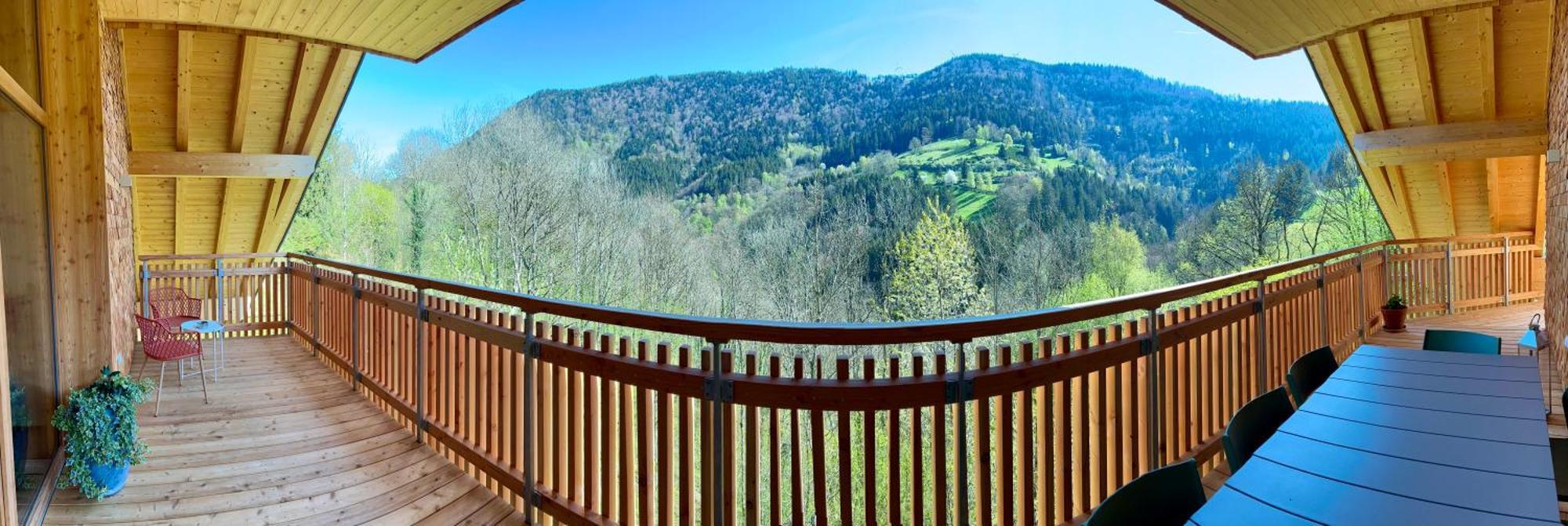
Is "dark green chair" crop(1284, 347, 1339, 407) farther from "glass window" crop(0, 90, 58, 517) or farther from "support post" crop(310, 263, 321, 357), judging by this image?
"support post" crop(310, 263, 321, 357)

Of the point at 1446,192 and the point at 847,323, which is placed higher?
the point at 1446,192

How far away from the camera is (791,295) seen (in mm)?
26266

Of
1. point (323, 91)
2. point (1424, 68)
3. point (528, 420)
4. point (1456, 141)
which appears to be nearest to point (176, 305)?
point (323, 91)

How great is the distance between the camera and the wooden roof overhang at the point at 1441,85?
19.2 ft

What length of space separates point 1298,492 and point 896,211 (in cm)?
3294

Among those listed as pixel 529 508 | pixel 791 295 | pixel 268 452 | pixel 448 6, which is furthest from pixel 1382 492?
pixel 791 295

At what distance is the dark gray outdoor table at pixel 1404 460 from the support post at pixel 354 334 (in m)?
5.45

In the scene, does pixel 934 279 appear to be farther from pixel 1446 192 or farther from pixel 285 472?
pixel 285 472

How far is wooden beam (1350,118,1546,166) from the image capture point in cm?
790

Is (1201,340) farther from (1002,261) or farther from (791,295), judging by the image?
(1002,261)

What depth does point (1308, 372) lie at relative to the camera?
288 centimetres

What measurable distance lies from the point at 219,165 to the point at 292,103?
1283 millimetres

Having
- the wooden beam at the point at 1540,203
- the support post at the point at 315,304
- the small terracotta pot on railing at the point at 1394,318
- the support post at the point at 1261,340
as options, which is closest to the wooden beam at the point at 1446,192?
the wooden beam at the point at 1540,203

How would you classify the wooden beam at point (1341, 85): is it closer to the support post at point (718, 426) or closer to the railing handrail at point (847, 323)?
the railing handrail at point (847, 323)
